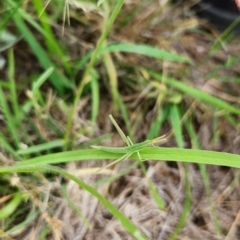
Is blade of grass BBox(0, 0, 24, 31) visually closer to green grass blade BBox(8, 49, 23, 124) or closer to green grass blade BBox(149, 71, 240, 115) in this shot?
green grass blade BBox(8, 49, 23, 124)

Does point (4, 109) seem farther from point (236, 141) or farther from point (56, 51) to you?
point (236, 141)

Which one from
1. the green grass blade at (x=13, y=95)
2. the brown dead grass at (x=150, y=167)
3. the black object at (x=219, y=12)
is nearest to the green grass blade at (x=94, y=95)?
the brown dead grass at (x=150, y=167)

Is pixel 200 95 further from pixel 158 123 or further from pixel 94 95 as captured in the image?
pixel 94 95

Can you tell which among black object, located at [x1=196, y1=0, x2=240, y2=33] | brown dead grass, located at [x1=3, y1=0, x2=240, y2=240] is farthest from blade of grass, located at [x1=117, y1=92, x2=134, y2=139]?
black object, located at [x1=196, y1=0, x2=240, y2=33]

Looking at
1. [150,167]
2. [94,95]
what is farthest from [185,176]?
[94,95]

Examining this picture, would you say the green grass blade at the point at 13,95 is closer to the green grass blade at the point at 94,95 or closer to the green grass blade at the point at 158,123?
the green grass blade at the point at 94,95

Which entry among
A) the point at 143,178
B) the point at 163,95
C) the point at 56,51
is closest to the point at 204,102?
the point at 163,95

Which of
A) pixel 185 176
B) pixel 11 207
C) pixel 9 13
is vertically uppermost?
pixel 9 13
